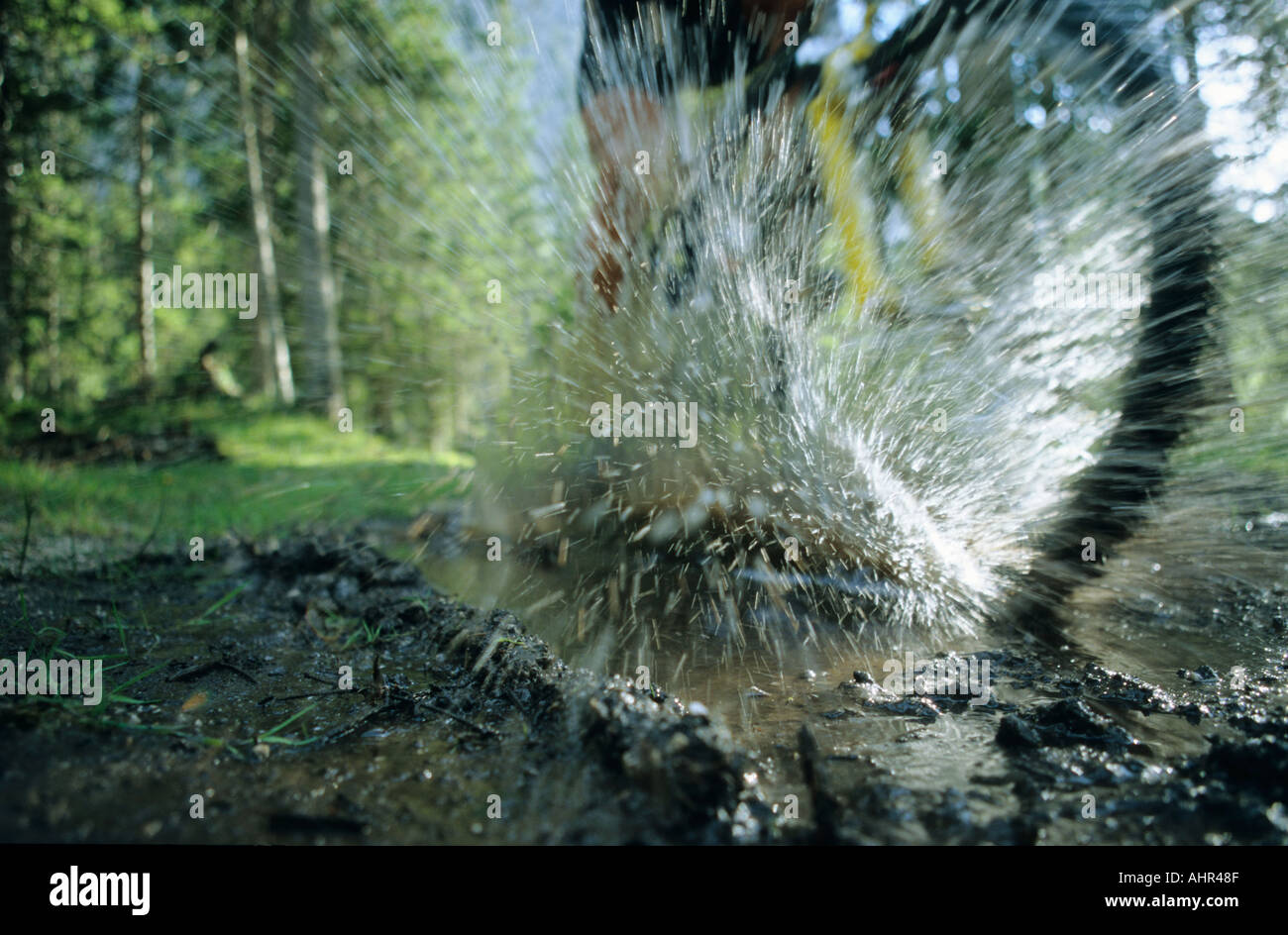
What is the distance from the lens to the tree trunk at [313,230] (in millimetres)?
11258

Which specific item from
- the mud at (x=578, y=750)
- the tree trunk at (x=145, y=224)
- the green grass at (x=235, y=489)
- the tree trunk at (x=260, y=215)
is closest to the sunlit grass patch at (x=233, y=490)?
the green grass at (x=235, y=489)

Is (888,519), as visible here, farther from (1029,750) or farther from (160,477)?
(160,477)

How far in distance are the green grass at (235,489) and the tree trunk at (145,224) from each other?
262 centimetres

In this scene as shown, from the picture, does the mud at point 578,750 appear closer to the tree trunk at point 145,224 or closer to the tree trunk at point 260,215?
the tree trunk at point 260,215

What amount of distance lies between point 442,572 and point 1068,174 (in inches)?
132

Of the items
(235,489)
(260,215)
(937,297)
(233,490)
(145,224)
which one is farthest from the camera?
(145,224)

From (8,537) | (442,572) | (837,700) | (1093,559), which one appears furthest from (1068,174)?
(8,537)

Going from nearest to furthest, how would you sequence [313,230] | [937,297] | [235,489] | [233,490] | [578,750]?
1. [578,750]
2. [937,297]
3. [233,490]
4. [235,489]
5. [313,230]

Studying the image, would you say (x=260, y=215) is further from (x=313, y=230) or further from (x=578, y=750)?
(x=578, y=750)

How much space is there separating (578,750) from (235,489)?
17.8 feet

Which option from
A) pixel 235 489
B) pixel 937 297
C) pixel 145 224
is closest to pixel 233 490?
pixel 235 489

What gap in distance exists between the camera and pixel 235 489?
587cm

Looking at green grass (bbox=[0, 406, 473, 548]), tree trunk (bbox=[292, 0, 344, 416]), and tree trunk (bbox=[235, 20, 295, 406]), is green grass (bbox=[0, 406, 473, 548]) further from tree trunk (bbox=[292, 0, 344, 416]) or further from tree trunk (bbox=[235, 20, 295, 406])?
tree trunk (bbox=[235, 20, 295, 406])
